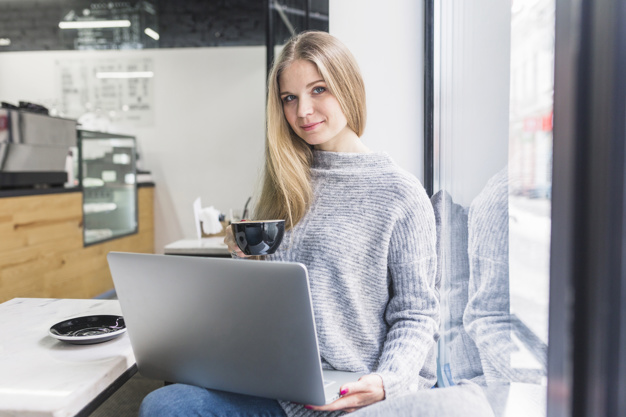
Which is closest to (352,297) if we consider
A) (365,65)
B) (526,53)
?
(526,53)

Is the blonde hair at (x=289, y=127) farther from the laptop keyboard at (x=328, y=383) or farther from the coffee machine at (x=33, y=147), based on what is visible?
the coffee machine at (x=33, y=147)

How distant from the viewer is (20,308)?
1.23m

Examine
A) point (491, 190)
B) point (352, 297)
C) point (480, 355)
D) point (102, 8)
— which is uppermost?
point (102, 8)

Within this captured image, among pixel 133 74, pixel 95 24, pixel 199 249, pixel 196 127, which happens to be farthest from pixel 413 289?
pixel 95 24

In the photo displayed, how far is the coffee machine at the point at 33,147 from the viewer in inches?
116

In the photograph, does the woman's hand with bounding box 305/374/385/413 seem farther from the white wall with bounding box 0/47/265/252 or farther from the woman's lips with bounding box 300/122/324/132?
the white wall with bounding box 0/47/265/252

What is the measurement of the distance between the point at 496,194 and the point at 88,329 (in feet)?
2.88

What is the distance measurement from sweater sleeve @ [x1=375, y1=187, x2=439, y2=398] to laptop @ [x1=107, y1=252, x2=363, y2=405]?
8.5 inches

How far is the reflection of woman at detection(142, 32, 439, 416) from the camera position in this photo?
100cm

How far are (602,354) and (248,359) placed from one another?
0.49 meters

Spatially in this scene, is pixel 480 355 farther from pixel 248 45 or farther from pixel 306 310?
pixel 248 45

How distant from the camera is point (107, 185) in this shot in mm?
4355

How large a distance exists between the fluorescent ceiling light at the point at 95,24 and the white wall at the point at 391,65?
4.34 metres

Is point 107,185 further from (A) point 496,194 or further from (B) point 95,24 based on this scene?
(A) point 496,194
